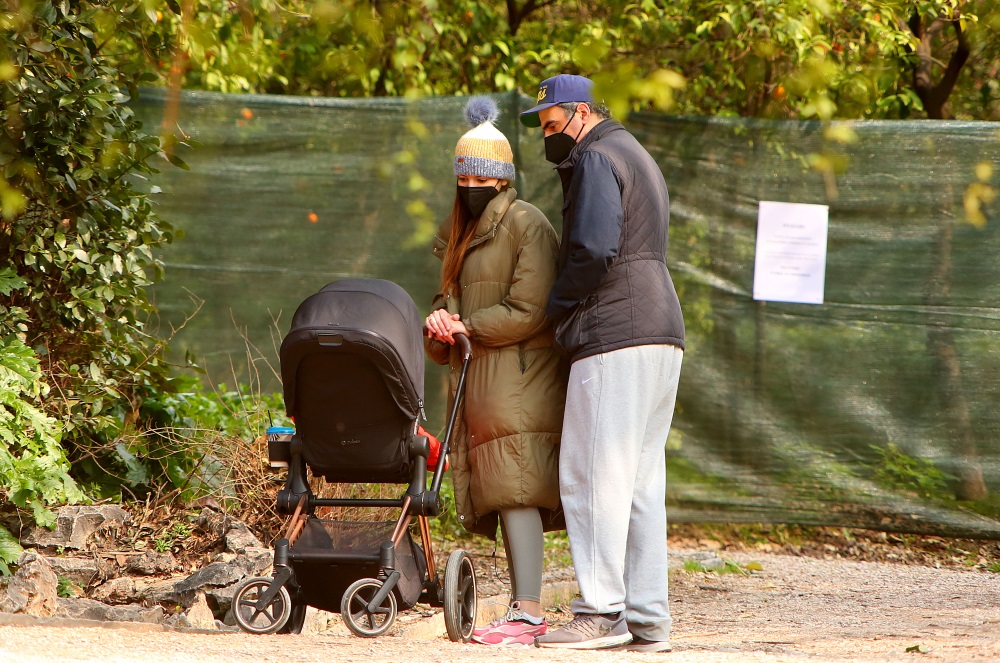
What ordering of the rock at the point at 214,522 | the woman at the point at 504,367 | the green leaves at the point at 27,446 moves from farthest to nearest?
the rock at the point at 214,522, the green leaves at the point at 27,446, the woman at the point at 504,367

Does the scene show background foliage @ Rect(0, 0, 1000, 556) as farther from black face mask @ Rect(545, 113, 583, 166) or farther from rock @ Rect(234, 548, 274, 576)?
rock @ Rect(234, 548, 274, 576)

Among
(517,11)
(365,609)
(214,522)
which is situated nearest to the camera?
(365,609)

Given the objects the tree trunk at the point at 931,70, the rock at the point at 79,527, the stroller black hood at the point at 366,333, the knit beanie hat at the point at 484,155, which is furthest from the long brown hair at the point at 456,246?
the tree trunk at the point at 931,70

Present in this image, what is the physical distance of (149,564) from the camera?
488 cm

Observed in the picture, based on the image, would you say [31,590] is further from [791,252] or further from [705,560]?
[791,252]

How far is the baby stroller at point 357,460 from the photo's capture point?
3.93 meters

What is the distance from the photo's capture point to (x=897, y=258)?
6051mm

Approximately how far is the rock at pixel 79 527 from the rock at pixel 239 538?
1.58 ft

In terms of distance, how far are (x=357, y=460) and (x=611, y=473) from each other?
870 mm

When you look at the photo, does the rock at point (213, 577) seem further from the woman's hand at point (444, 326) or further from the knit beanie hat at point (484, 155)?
the knit beanie hat at point (484, 155)

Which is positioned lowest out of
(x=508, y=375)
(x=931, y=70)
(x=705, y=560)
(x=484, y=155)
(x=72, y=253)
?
(x=705, y=560)

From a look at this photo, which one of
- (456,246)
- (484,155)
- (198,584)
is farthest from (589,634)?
(484,155)

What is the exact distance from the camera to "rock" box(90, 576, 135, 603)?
4652 millimetres

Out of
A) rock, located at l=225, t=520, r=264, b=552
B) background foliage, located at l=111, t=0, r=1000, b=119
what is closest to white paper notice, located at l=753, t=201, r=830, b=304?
background foliage, located at l=111, t=0, r=1000, b=119
